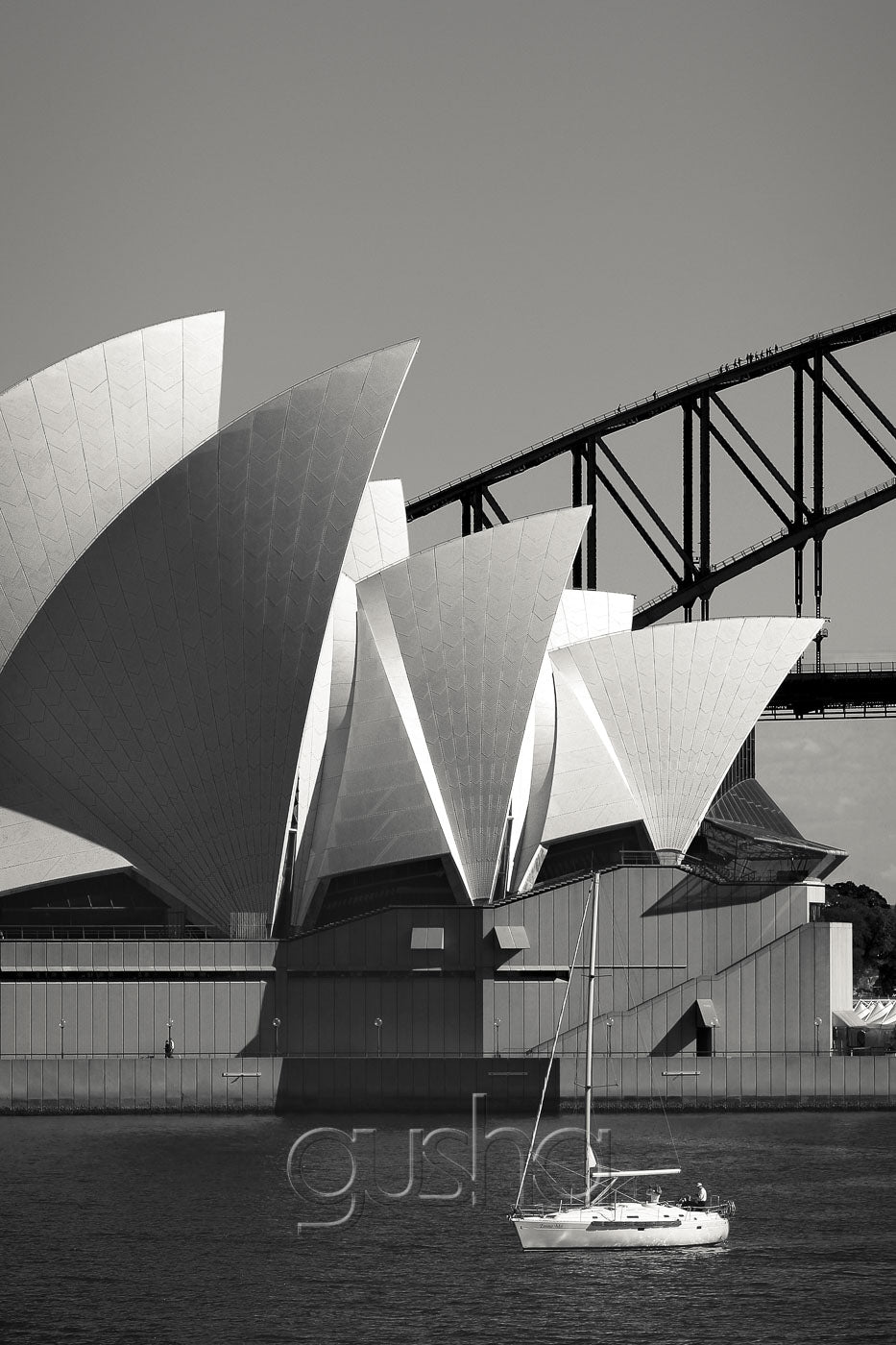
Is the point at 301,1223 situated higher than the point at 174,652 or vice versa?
the point at 174,652

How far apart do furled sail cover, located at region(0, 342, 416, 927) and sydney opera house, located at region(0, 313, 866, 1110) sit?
3.2 inches

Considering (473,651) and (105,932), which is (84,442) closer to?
(473,651)

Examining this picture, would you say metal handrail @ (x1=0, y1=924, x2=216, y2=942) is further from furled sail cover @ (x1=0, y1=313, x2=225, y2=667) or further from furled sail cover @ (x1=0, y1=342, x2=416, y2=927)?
furled sail cover @ (x1=0, y1=313, x2=225, y2=667)

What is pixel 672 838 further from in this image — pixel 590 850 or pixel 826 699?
pixel 826 699

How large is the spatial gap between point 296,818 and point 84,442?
11856 mm

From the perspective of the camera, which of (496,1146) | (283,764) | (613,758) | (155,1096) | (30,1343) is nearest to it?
(30,1343)

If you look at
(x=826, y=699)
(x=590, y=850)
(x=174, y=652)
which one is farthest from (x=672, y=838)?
(x=826, y=699)

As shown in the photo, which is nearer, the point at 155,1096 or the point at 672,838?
the point at 155,1096

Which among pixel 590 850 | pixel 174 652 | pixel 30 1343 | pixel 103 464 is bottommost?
pixel 30 1343

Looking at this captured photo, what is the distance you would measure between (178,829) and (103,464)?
32.9 ft

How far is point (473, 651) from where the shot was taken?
202 feet

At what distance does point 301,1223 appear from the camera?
133 feet

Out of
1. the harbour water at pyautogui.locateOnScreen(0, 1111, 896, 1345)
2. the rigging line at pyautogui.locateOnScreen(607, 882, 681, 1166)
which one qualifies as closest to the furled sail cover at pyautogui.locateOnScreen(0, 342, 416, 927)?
the rigging line at pyautogui.locateOnScreen(607, 882, 681, 1166)

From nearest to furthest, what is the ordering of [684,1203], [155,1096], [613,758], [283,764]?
[684,1203] < [155,1096] < [283,764] < [613,758]
